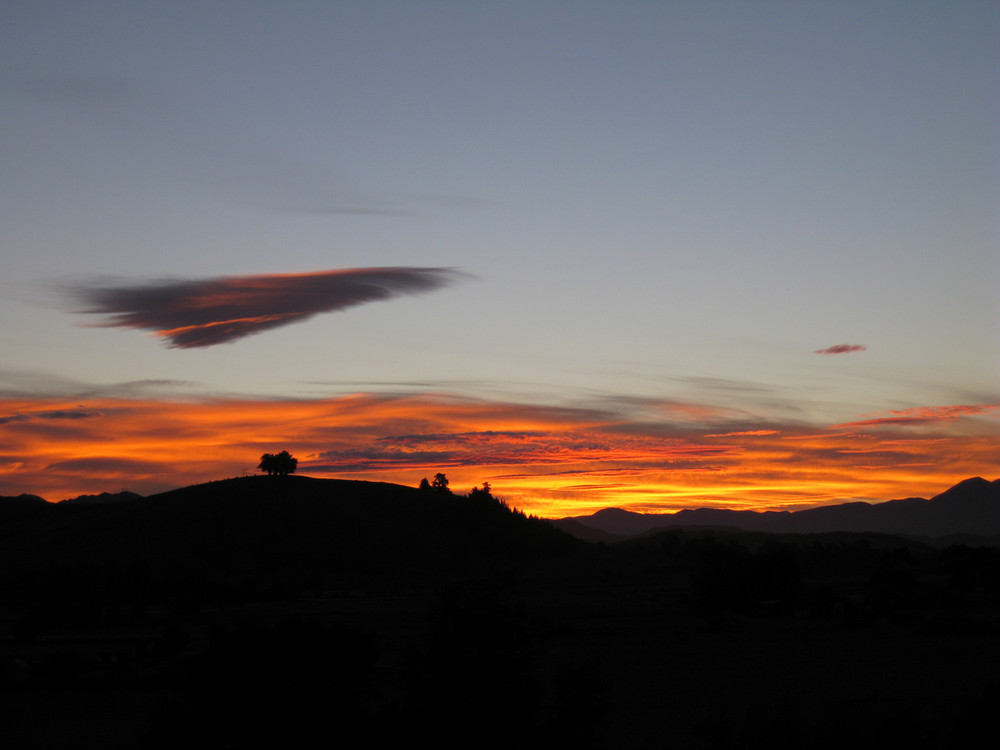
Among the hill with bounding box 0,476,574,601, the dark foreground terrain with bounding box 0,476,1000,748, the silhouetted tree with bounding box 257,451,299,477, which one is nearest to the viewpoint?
the dark foreground terrain with bounding box 0,476,1000,748

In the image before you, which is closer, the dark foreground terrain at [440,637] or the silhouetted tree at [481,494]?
the dark foreground terrain at [440,637]

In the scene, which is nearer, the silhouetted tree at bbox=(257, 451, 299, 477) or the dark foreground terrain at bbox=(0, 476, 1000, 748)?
the dark foreground terrain at bbox=(0, 476, 1000, 748)

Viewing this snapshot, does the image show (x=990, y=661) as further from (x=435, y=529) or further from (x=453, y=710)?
(x=435, y=529)

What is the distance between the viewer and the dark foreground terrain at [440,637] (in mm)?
19250

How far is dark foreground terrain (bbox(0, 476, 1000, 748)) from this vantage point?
1925cm

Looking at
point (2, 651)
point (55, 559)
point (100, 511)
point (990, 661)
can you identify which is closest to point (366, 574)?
point (55, 559)

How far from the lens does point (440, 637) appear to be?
66.1 ft

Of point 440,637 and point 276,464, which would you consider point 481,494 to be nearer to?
point 276,464

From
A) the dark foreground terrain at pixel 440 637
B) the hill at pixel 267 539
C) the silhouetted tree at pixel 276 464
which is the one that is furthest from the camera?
the silhouetted tree at pixel 276 464

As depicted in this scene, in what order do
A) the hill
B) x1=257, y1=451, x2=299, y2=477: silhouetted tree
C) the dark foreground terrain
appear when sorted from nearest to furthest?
the dark foreground terrain
the hill
x1=257, y1=451, x2=299, y2=477: silhouetted tree

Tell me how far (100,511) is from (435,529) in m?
48.2

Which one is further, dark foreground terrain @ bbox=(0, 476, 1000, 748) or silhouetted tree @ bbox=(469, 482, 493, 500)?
silhouetted tree @ bbox=(469, 482, 493, 500)

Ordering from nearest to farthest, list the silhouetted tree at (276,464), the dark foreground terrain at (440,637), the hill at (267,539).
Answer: the dark foreground terrain at (440,637)
the hill at (267,539)
the silhouetted tree at (276,464)

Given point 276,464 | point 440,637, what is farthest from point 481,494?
point 440,637
